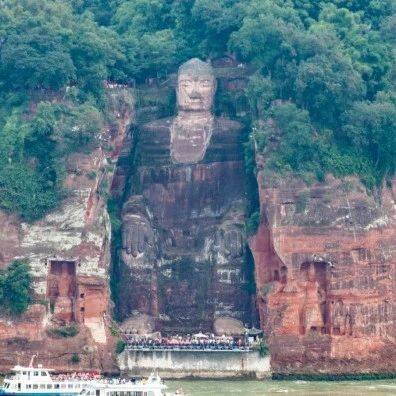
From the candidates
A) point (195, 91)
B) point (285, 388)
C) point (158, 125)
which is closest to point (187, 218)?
point (158, 125)

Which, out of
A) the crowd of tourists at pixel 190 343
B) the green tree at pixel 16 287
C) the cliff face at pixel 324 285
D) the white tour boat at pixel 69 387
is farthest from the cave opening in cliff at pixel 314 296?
the white tour boat at pixel 69 387

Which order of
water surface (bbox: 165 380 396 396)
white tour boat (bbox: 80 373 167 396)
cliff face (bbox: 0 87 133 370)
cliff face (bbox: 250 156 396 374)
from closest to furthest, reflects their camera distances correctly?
white tour boat (bbox: 80 373 167 396) < water surface (bbox: 165 380 396 396) < cliff face (bbox: 0 87 133 370) < cliff face (bbox: 250 156 396 374)

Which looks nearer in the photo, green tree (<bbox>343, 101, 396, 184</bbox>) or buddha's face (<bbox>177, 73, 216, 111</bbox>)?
green tree (<bbox>343, 101, 396, 184</bbox>)

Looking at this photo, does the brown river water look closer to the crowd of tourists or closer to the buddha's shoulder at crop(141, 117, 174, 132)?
the crowd of tourists

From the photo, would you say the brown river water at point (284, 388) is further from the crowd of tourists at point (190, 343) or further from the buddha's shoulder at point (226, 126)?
the buddha's shoulder at point (226, 126)

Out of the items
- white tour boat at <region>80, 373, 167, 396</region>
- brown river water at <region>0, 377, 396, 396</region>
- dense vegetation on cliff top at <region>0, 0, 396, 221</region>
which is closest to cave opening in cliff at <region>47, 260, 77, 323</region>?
dense vegetation on cliff top at <region>0, 0, 396, 221</region>

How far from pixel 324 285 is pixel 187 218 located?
6.44 m

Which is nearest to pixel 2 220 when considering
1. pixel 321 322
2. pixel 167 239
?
pixel 167 239

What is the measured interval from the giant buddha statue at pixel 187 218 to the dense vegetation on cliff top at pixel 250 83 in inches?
76.8

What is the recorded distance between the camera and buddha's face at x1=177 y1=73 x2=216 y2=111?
79.2 metres

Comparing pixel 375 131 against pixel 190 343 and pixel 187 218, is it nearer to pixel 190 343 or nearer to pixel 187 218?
pixel 187 218

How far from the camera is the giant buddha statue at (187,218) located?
77.9 m

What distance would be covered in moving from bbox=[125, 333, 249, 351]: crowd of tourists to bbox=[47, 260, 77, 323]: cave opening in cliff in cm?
256

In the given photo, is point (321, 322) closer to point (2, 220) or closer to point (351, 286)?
point (351, 286)
